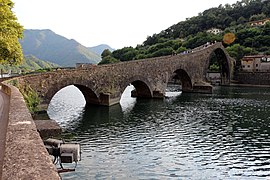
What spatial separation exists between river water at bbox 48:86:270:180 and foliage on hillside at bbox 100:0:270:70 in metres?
59.1

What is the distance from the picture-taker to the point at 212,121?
21.7 meters

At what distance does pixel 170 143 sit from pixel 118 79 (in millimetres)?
15640

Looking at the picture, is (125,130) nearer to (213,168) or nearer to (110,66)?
(213,168)

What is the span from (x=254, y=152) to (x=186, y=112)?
40.5 feet

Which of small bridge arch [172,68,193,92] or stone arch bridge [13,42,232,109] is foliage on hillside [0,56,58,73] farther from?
stone arch bridge [13,42,232,109]

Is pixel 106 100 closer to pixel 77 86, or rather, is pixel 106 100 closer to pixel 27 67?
pixel 77 86

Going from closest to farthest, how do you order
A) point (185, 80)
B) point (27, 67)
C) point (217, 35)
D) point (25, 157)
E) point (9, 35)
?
point (25, 157) < point (9, 35) < point (185, 80) < point (217, 35) < point (27, 67)

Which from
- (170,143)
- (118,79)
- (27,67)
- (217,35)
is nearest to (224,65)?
(217,35)

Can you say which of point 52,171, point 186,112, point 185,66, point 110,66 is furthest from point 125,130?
point 185,66

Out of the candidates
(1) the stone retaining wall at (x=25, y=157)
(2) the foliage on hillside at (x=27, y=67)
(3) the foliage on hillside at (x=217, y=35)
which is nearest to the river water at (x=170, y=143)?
(1) the stone retaining wall at (x=25, y=157)

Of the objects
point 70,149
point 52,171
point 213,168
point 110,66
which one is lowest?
point 213,168

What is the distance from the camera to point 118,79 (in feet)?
98.9

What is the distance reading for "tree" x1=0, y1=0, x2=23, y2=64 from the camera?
18.4 metres

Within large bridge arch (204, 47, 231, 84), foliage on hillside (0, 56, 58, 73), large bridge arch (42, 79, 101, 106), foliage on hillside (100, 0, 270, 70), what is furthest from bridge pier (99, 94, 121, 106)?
foliage on hillside (100, 0, 270, 70)
